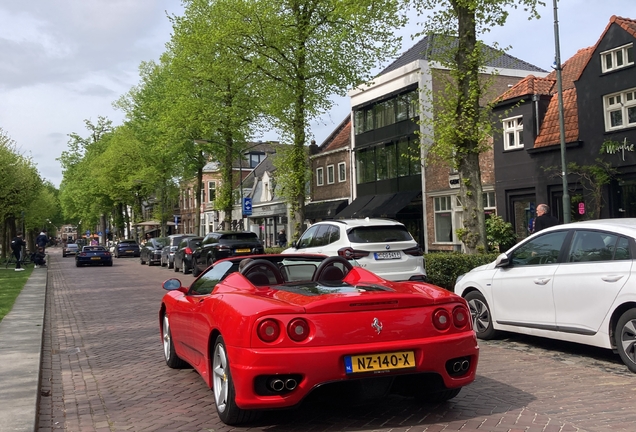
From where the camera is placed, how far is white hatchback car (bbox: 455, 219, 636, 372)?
20.5ft

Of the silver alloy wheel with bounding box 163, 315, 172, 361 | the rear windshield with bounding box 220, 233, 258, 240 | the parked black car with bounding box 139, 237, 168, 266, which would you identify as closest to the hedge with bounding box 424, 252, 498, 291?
the silver alloy wheel with bounding box 163, 315, 172, 361

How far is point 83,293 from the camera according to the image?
1816 centimetres

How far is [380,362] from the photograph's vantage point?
429cm

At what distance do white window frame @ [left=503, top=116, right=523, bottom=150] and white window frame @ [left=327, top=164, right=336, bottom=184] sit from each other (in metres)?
16.0

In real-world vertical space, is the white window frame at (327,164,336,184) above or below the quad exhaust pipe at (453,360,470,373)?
above

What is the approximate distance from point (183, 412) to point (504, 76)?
31.7 metres

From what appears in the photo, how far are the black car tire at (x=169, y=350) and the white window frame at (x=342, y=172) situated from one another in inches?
1303

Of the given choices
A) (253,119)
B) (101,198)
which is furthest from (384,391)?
(101,198)

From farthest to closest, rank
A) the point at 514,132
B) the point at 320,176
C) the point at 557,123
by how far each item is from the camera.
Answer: the point at 320,176 → the point at 514,132 → the point at 557,123

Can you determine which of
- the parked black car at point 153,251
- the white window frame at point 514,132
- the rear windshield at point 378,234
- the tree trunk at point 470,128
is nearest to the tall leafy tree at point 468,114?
the tree trunk at point 470,128

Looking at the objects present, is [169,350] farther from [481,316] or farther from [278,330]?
[481,316]

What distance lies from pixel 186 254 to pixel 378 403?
20.2m

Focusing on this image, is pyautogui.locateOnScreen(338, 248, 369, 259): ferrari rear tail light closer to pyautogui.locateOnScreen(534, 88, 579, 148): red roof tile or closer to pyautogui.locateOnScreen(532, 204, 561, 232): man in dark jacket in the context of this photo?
pyautogui.locateOnScreen(532, 204, 561, 232): man in dark jacket

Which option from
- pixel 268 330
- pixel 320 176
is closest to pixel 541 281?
pixel 268 330
